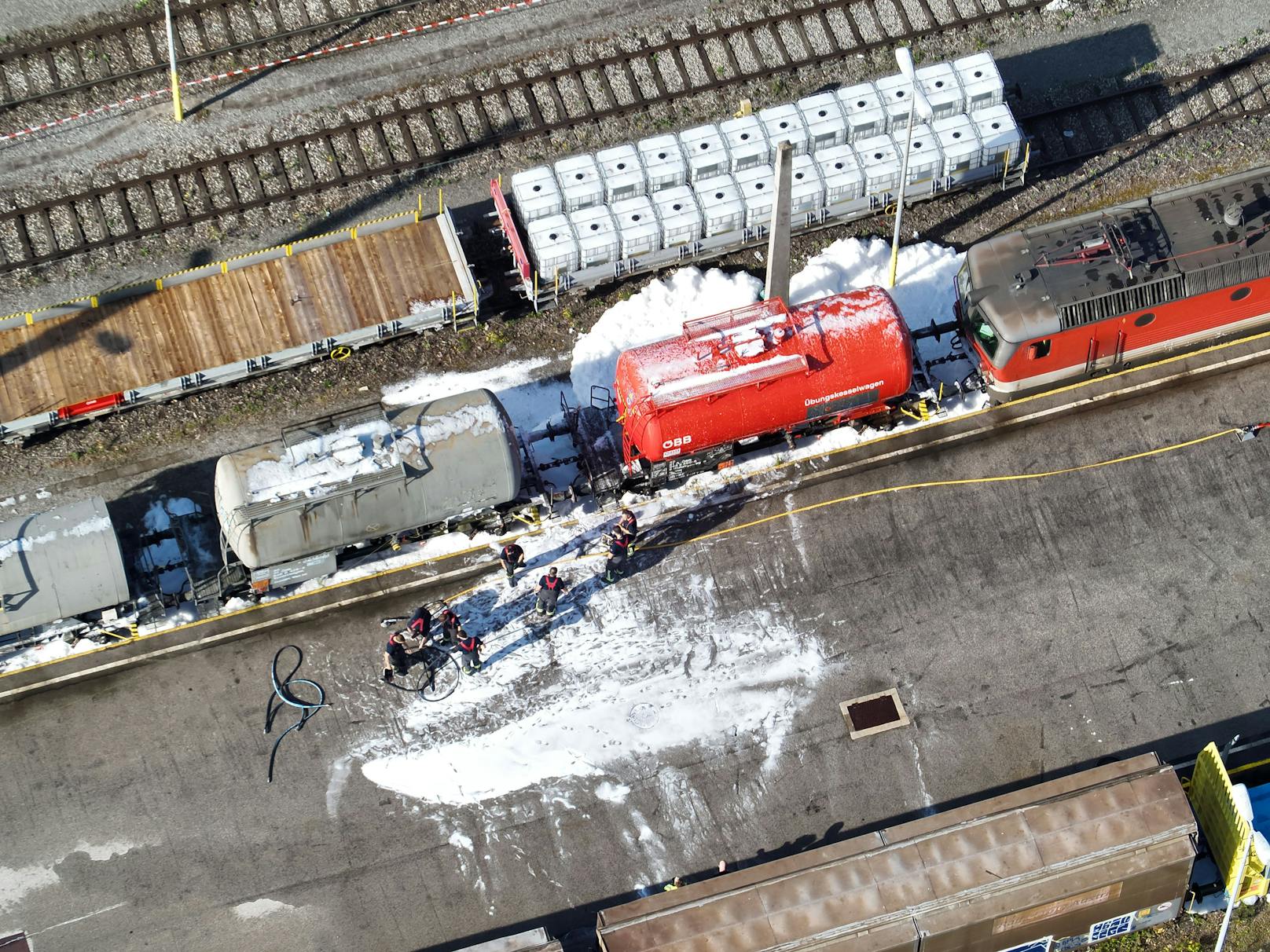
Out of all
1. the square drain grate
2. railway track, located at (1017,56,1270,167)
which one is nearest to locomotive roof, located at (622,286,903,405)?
the square drain grate

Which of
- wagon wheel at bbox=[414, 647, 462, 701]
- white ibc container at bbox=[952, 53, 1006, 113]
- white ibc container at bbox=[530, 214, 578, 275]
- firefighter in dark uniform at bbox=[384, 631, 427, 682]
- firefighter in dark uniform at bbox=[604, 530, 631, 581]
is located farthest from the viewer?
white ibc container at bbox=[952, 53, 1006, 113]

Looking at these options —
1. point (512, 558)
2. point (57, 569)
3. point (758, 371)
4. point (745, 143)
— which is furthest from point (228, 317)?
point (745, 143)

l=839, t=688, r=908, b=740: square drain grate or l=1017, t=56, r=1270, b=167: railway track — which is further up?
l=1017, t=56, r=1270, b=167: railway track

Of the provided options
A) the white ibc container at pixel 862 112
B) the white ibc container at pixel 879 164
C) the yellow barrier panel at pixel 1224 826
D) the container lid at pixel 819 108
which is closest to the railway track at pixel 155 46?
the container lid at pixel 819 108

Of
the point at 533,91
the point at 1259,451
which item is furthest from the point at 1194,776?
the point at 533,91

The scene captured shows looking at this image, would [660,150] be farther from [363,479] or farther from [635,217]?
[363,479]

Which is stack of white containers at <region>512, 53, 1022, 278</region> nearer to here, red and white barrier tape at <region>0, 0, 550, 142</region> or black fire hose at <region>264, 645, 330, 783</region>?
red and white barrier tape at <region>0, 0, 550, 142</region>

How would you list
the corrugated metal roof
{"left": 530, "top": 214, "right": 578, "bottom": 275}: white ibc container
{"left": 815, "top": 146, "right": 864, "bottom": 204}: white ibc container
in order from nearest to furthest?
1. the corrugated metal roof
2. {"left": 530, "top": 214, "right": 578, "bottom": 275}: white ibc container
3. {"left": 815, "top": 146, "right": 864, "bottom": 204}: white ibc container
